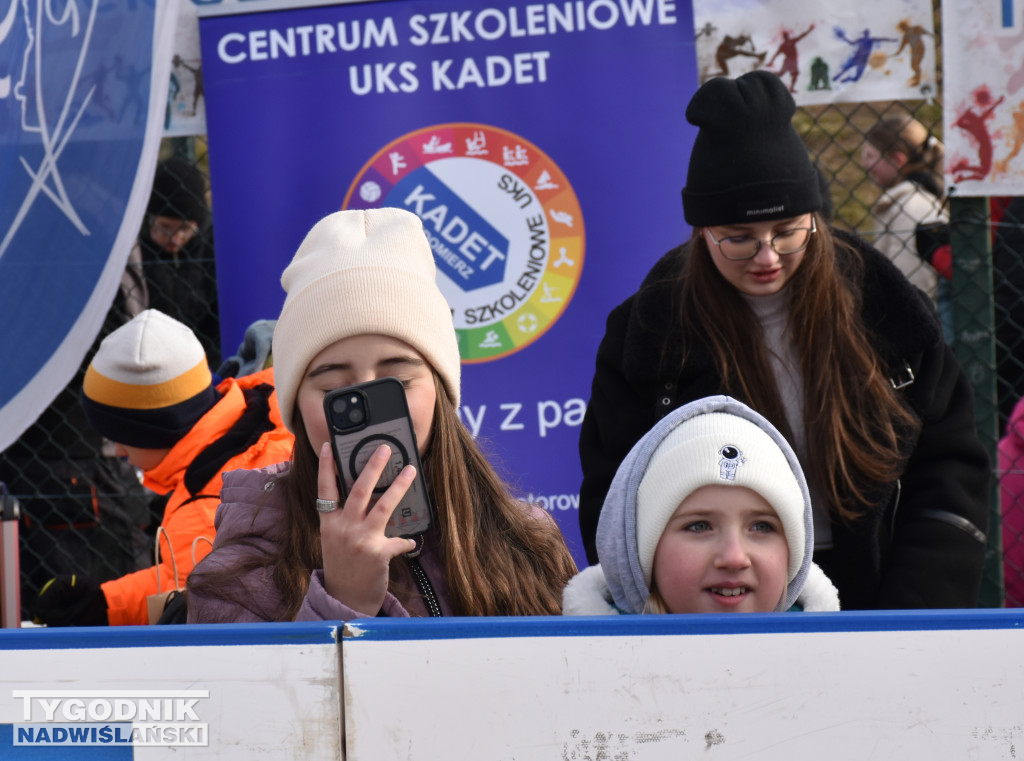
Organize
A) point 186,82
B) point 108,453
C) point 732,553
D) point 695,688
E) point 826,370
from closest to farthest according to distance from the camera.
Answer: point 695,688 < point 732,553 < point 826,370 < point 186,82 < point 108,453

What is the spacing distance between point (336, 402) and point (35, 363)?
2.01m

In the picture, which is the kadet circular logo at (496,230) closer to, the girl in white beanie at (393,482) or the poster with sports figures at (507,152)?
the poster with sports figures at (507,152)

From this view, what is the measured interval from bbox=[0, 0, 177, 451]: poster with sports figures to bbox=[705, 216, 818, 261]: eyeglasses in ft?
6.17

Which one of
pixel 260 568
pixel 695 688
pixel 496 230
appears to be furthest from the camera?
pixel 496 230

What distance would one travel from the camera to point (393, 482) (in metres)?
1.46

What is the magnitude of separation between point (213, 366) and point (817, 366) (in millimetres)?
2271

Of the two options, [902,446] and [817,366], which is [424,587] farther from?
[902,446]

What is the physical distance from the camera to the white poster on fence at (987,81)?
3062mm

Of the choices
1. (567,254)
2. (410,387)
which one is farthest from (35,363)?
(410,387)

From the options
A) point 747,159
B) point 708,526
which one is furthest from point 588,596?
point 747,159

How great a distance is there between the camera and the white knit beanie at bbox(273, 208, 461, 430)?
5.46 feet

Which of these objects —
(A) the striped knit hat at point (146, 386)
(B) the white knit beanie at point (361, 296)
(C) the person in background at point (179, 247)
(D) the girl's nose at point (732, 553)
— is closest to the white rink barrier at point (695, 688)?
(D) the girl's nose at point (732, 553)

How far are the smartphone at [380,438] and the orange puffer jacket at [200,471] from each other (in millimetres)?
1044

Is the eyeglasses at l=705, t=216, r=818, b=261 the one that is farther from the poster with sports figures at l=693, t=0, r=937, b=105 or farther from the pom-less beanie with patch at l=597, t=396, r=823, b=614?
the poster with sports figures at l=693, t=0, r=937, b=105
